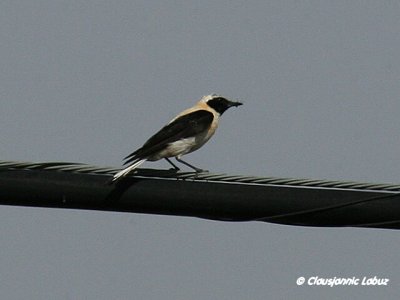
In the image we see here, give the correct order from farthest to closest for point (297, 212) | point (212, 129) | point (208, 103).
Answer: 1. point (208, 103)
2. point (212, 129)
3. point (297, 212)

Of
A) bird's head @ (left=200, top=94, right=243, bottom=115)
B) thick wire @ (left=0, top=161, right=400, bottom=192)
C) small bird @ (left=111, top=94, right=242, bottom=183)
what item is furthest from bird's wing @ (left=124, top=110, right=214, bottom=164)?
thick wire @ (left=0, top=161, right=400, bottom=192)

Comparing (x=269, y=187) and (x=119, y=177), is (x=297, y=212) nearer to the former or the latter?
(x=269, y=187)

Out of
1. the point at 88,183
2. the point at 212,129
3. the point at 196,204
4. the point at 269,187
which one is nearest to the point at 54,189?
the point at 88,183

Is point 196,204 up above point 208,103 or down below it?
below

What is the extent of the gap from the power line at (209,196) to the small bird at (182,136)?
167 centimetres

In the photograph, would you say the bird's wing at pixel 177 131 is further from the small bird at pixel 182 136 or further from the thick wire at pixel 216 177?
the thick wire at pixel 216 177

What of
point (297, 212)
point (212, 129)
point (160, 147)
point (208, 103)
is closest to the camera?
point (297, 212)

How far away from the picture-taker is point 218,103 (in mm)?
12422

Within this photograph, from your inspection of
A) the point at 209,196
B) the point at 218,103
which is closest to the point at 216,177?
the point at 209,196

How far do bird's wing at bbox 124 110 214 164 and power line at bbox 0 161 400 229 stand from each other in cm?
157

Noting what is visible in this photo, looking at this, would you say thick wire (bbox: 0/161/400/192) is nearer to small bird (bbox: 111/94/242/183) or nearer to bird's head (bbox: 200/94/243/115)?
small bird (bbox: 111/94/242/183)

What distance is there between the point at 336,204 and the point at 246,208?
25.3 inches

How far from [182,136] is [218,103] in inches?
59.6

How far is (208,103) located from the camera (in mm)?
12375
